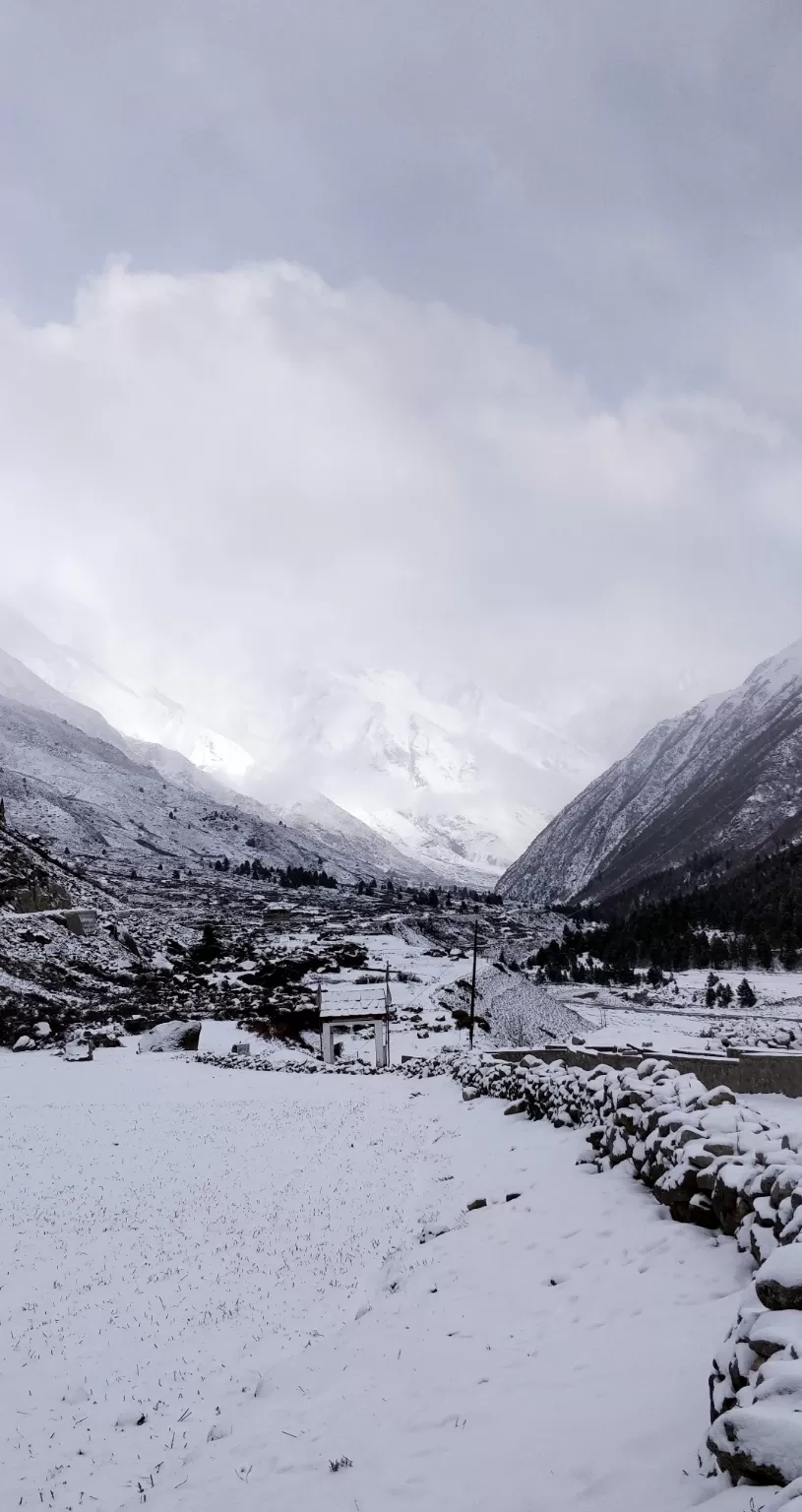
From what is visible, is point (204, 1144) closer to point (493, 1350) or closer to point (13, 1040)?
point (493, 1350)

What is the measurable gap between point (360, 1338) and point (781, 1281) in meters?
6.40

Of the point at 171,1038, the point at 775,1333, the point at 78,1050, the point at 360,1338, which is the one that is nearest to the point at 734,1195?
the point at 775,1333

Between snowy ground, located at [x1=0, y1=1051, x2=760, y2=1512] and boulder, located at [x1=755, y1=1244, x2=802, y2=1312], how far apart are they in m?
1.06

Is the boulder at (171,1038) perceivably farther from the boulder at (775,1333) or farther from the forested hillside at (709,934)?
the forested hillside at (709,934)

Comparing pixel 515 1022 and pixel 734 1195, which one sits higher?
pixel 734 1195

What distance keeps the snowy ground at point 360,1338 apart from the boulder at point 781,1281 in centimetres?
106

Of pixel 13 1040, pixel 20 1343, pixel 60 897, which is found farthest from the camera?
pixel 60 897

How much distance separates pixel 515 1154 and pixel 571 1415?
12.5m

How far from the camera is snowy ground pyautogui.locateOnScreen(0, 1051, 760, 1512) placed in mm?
6836

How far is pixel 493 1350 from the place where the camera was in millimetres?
8984

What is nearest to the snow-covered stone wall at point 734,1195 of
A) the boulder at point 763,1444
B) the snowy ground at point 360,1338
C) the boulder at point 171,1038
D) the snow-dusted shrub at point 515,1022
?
the boulder at point 763,1444

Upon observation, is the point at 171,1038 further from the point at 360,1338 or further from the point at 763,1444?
the point at 763,1444

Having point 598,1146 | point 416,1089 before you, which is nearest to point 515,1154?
point 598,1146

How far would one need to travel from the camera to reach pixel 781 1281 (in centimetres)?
616
